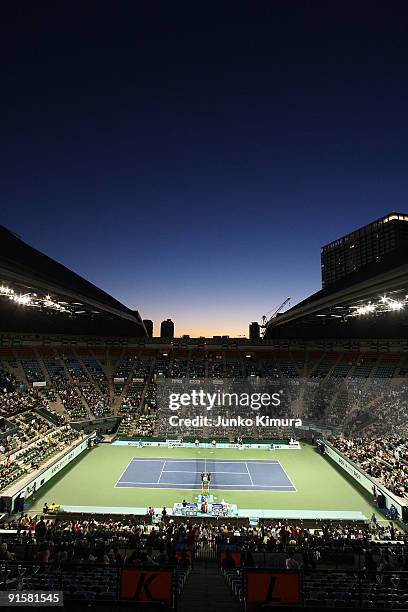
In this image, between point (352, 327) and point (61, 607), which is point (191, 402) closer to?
point (352, 327)

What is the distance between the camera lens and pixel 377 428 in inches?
1340

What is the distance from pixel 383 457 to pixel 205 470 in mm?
12373

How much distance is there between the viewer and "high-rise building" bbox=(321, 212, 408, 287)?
3967 inches

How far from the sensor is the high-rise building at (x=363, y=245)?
3967 inches

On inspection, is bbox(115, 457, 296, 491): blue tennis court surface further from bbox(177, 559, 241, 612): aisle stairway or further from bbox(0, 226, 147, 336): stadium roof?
bbox(177, 559, 241, 612): aisle stairway

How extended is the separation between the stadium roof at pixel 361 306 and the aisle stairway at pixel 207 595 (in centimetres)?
1114

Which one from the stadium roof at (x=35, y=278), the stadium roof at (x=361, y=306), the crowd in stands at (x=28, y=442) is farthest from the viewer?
the crowd in stands at (x=28, y=442)

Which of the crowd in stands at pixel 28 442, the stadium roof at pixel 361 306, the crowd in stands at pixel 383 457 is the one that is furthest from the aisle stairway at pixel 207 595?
the crowd in stands at pixel 28 442

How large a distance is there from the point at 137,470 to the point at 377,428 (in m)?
20.2

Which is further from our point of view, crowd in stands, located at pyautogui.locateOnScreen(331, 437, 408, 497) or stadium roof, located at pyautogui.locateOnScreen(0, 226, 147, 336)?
crowd in stands, located at pyautogui.locateOnScreen(331, 437, 408, 497)

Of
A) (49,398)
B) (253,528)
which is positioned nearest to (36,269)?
(253,528)

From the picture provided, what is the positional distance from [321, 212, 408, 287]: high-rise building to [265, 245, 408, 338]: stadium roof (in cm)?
4448

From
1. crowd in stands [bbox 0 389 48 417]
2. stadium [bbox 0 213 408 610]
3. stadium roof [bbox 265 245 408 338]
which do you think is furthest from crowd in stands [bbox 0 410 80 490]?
stadium roof [bbox 265 245 408 338]

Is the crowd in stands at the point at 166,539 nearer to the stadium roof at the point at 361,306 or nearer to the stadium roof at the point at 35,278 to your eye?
the stadium roof at the point at 35,278
